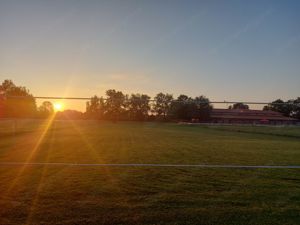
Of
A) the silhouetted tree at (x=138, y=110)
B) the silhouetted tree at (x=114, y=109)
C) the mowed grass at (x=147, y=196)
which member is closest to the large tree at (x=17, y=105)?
the silhouetted tree at (x=114, y=109)

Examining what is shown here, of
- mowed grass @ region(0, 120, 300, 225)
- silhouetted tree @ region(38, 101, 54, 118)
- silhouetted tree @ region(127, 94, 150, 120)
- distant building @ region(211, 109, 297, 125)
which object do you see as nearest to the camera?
mowed grass @ region(0, 120, 300, 225)

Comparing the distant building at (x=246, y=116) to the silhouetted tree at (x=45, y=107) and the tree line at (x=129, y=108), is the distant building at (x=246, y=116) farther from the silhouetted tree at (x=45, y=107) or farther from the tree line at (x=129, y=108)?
the silhouetted tree at (x=45, y=107)

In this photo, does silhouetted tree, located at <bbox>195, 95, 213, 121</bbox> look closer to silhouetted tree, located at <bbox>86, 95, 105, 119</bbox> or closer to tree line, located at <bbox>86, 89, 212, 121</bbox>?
tree line, located at <bbox>86, 89, 212, 121</bbox>

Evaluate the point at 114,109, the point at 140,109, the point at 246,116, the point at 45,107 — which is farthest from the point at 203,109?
the point at 45,107

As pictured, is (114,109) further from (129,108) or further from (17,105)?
(17,105)

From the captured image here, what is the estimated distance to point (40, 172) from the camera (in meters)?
7.38

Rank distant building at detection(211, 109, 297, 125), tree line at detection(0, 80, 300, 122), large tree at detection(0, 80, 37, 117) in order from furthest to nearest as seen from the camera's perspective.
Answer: distant building at detection(211, 109, 297, 125)
tree line at detection(0, 80, 300, 122)
large tree at detection(0, 80, 37, 117)

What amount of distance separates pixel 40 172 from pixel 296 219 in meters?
5.11

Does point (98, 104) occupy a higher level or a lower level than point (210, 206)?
higher

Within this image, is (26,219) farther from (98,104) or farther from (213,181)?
(213,181)

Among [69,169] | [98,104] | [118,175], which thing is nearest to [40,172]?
[69,169]

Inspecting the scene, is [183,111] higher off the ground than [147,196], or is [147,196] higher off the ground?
[183,111]

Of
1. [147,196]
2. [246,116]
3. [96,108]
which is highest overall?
[96,108]

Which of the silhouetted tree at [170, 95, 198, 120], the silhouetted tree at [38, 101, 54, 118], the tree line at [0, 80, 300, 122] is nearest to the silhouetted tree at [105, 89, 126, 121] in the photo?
the tree line at [0, 80, 300, 122]
